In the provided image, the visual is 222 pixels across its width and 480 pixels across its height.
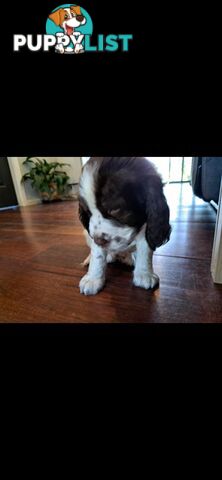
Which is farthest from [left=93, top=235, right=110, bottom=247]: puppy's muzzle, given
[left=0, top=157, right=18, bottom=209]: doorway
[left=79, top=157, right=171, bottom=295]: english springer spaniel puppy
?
[left=0, top=157, right=18, bottom=209]: doorway

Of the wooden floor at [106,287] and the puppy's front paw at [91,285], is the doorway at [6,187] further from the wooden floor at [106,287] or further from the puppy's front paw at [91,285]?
the puppy's front paw at [91,285]

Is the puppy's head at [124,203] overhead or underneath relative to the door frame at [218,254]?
overhead

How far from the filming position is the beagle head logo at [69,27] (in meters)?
0.51

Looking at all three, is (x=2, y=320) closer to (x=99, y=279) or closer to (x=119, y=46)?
A: (x=99, y=279)

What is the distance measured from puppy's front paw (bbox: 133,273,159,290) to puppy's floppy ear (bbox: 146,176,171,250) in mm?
163

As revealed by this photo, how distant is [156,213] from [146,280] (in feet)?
0.93

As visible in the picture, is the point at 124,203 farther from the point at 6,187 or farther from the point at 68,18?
the point at 6,187

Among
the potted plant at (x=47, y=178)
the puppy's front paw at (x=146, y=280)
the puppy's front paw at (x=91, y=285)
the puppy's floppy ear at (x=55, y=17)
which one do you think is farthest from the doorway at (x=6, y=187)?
the puppy's floppy ear at (x=55, y=17)

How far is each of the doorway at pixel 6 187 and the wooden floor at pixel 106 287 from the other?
186 centimetres

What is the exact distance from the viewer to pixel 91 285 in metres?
0.87

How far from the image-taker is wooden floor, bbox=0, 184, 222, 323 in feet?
2.40

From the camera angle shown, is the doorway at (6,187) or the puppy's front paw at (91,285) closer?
the puppy's front paw at (91,285)

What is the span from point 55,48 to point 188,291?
846 mm
